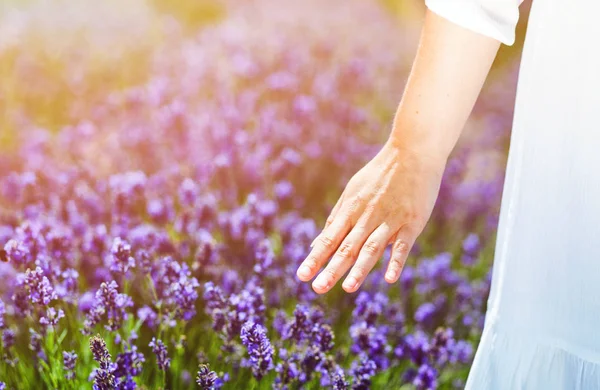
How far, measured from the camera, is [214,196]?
211 cm

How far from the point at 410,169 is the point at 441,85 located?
14 centimetres

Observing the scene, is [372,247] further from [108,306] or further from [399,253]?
[108,306]

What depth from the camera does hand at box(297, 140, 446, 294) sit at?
3.80 ft

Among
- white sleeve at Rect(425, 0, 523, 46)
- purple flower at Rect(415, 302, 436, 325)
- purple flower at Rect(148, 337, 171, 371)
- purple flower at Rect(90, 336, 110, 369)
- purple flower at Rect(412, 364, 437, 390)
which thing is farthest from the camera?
purple flower at Rect(415, 302, 436, 325)

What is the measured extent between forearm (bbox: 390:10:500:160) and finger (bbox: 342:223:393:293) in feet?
0.49

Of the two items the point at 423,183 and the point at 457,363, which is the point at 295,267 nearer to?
the point at 457,363

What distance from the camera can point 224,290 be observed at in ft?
5.68

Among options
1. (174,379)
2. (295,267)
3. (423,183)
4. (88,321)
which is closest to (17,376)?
(88,321)

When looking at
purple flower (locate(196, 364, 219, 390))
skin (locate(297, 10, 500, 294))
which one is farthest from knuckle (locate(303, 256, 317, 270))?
purple flower (locate(196, 364, 219, 390))

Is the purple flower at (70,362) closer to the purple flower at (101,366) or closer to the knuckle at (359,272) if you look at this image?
the purple flower at (101,366)

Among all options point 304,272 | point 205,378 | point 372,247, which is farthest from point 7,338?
point 372,247

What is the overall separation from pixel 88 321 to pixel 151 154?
946 mm

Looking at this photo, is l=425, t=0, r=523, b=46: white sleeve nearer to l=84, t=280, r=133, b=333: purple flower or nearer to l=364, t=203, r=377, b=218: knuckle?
l=364, t=203, r=377, b=218: knuckle

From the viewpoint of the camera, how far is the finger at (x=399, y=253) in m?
1.14
